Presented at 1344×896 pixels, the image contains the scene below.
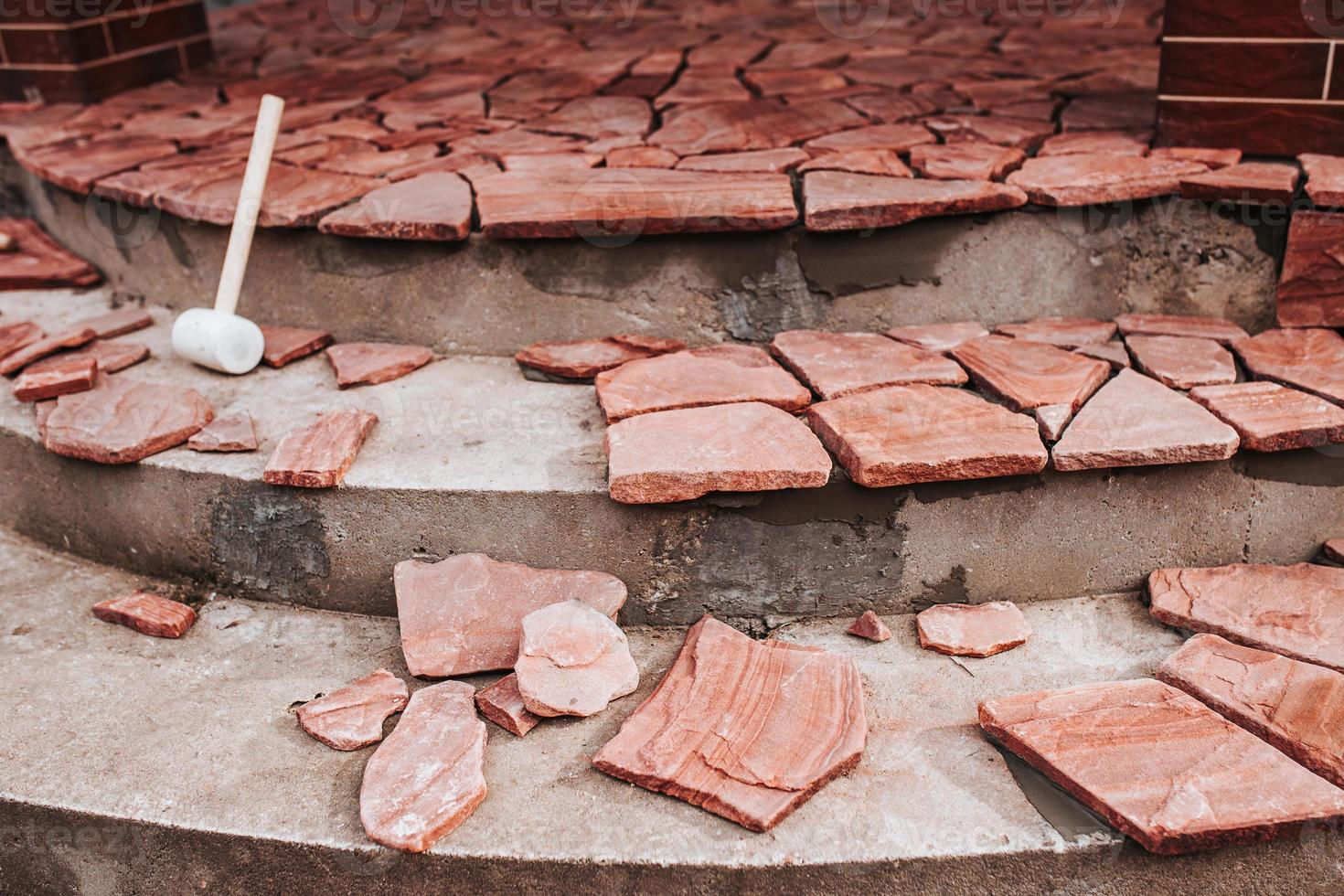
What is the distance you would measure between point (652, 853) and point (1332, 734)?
1.09 m

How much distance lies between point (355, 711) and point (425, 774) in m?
A: 0.24

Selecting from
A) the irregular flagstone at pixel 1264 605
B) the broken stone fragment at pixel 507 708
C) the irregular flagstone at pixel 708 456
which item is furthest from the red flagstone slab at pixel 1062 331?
the broken stone fragment at pixel 507 708

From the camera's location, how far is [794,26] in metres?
4.71

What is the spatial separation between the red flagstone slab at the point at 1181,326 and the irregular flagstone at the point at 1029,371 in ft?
0.77

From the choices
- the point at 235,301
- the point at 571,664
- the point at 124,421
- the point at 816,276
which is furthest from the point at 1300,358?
the point at 124,421

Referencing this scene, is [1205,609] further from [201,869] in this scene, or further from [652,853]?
[201,869]

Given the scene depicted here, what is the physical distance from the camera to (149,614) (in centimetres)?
218

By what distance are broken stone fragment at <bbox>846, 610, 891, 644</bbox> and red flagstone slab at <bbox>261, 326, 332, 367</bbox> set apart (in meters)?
1.46

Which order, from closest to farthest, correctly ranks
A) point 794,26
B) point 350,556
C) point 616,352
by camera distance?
point 350,556 < point 616,352 < point 794,26

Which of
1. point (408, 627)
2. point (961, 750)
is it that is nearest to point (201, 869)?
point (408, 627)

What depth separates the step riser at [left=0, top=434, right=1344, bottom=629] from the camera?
2084 mm

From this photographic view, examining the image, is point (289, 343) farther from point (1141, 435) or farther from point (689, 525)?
point (1141, 435)

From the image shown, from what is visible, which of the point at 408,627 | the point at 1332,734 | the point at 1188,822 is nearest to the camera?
the point at 1188,822

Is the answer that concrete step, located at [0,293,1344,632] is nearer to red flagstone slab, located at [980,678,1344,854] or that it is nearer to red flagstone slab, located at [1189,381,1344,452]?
red flagstone slab, located at [1189,381,1344,452]
